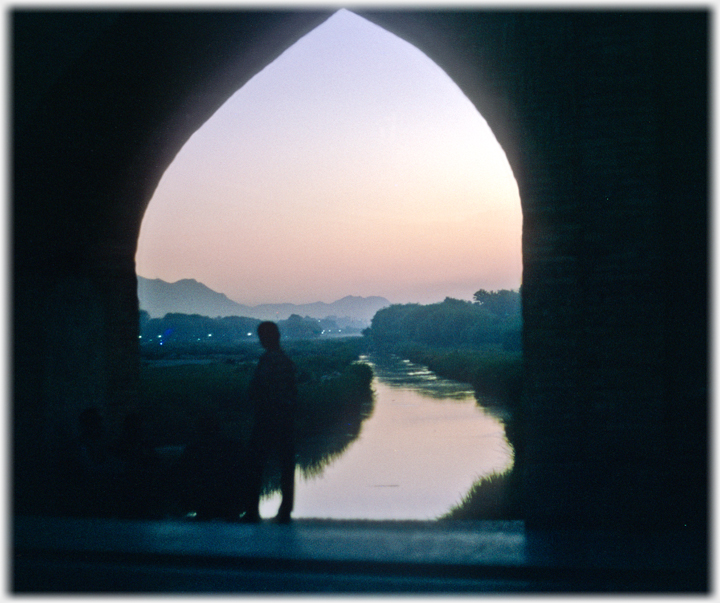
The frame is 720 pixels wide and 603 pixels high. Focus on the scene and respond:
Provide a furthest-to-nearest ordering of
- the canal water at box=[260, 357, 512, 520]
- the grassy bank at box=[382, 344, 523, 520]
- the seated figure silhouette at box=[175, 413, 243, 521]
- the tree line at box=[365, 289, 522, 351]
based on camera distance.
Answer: the tree line at box=[365, 289, 522, 351], the canal water at box=[260, 357, 512, 520], the grassy bank at box=[382, 344, 523, 520], the seated figure silhouette at box=[175, 413, 243, 521]

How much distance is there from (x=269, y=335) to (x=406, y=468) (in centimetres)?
594

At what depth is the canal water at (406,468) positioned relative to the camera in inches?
241

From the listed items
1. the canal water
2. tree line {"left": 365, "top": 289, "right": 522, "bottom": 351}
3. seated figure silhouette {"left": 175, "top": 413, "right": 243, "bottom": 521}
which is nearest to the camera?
seated figure silhouette {"left": 175, "top": 413, "right": 243, "bottom": 521}

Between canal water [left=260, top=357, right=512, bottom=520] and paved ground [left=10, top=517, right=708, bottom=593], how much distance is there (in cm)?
88

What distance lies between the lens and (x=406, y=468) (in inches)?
350

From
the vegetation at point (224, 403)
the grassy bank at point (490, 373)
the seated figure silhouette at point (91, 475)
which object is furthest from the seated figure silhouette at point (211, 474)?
the grassy bank at point (490, 373)

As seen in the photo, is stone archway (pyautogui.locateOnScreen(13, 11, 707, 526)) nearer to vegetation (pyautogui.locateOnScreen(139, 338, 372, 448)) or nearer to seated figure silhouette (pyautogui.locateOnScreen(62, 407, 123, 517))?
seated figure silhouette (pyautogui.locateOnScreen(62, 407, 123, 517))

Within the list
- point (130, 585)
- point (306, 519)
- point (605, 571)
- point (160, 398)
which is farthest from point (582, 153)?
point (160, 398)

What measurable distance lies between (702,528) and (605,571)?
1.05 meters

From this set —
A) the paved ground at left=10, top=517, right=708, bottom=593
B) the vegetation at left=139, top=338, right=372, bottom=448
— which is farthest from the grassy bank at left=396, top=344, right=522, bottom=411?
the paved ground at left=10, top=517, right=708, bottom=593

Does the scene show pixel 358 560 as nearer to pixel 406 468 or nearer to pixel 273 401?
pixel 273 401

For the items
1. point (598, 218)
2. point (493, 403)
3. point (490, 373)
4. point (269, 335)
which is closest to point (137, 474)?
point (269, 335)

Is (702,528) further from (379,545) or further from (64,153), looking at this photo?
(64,153)

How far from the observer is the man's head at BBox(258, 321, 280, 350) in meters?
Answer: 3.85
